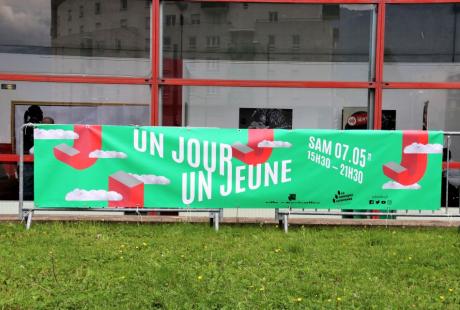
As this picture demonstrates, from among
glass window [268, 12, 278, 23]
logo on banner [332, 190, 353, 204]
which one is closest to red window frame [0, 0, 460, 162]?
glass window [268, 12, 278, 23]

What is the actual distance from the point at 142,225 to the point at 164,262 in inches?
A: 71.5

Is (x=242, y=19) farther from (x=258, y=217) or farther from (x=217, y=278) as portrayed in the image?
(x=217, y=278)

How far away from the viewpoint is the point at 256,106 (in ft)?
30.6

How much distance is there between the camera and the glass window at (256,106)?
8.98 metres

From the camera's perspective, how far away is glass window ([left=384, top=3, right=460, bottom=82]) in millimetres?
8820

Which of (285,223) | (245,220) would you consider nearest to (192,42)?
(245,220)

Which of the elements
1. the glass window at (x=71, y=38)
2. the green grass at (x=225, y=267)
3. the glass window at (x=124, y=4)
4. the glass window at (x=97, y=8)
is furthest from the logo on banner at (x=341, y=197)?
the glass window at (x=97, y=8)

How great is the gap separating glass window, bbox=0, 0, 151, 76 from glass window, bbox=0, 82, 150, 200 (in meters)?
0.29

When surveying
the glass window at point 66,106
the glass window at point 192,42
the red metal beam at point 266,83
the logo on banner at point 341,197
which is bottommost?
the logo on banner at point 341,197

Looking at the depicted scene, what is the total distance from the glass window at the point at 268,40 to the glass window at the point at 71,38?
1.91 feet

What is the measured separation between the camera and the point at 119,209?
702cm

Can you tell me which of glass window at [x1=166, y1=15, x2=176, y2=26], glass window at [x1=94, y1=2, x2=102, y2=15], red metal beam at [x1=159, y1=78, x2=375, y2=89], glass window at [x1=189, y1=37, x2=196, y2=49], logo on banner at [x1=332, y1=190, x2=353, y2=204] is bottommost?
logo on banner at [x1=332, y1=190, x2=353, y2=204]

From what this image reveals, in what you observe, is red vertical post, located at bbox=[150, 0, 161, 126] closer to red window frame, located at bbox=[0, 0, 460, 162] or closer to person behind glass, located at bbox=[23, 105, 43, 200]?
red window frame, located at bbox=[0, 0, 460, 162]

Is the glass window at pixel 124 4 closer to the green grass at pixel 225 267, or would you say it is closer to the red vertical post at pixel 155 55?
the red vertical post at pixel 155 55
